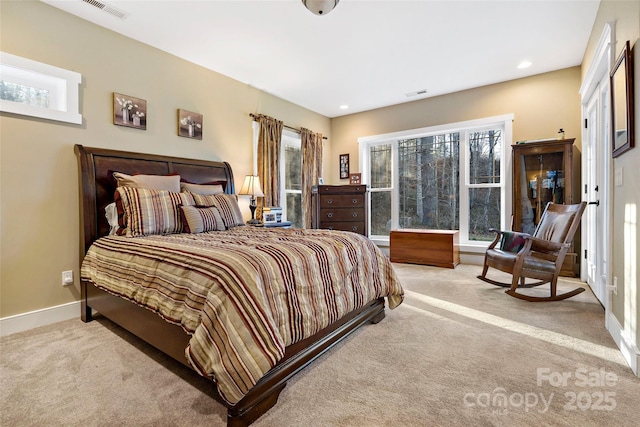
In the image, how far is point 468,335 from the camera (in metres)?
2.15

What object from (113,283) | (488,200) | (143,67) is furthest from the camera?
(488,200)

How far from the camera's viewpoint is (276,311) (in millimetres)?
1430

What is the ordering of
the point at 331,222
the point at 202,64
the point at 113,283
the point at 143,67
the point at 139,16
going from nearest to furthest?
1. the point at 113,283
2. the point at 139,16
3. the point at 143,67
4. the point at 202,64
5. the point at 331,222

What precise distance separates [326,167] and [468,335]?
4.28m

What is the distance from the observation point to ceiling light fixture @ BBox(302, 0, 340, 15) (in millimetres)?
2436

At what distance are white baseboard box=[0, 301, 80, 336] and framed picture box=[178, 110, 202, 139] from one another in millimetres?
2012

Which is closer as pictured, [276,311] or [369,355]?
[276,311]

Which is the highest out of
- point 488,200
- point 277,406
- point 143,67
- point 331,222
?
point 143,67

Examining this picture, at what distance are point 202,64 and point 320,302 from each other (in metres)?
3.30

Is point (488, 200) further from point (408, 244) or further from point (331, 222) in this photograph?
point (331, 222)


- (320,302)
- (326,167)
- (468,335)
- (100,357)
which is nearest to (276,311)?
(320,302)

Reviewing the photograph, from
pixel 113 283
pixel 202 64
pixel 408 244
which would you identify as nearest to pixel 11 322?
pixel 113 283

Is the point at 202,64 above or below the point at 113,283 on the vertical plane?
above

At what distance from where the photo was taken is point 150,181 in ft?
9.18
